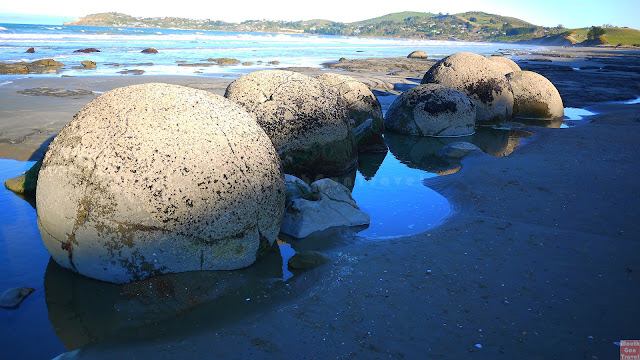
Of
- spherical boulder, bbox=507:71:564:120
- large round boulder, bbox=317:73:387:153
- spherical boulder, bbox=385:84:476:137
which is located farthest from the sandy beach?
spherical boulder, bbox=507:71:564:120

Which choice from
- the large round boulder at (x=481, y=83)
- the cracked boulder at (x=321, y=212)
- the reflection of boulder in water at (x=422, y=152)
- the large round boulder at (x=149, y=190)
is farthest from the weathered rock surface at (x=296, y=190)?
the large round boulder at (x=481, y=83)

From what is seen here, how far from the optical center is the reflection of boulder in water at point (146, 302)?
3.15 m

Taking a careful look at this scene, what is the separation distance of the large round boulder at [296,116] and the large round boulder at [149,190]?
234 centimetres

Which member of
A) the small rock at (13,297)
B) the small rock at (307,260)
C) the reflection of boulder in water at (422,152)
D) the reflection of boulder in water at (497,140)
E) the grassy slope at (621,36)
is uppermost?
the grassy slope at (621,36)

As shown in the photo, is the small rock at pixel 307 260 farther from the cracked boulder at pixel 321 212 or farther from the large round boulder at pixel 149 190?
the cracked boulder at pixel 321 212

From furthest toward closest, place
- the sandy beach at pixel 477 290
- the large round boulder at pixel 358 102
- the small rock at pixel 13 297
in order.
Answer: the large round boulder at pixel 358 102 → the small rock at pixel 13 297 → the sandy beach at pixel 477 290

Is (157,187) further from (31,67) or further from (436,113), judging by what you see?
(31,67)

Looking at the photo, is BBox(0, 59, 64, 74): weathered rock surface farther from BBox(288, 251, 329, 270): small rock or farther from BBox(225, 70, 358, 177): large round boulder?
BBox(288, 251, 329, 270): small rock

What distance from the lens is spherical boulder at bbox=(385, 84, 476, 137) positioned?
33.2ft

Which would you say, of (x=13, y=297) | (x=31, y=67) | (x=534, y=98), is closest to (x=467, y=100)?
(x=534, y=98)

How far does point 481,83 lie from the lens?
11.3 metres

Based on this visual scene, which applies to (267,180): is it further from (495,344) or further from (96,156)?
(495,344)

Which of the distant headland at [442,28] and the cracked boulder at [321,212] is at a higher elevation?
the distant headland at [442,28]

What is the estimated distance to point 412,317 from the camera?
3205 millimetres
